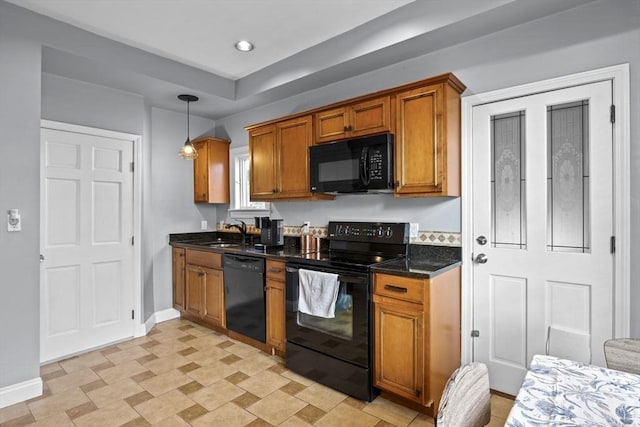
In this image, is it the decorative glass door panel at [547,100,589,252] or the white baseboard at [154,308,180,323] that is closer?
the decorative glass door panel at [547,100,589,252]

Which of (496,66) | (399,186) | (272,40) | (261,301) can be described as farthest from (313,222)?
(496,66)

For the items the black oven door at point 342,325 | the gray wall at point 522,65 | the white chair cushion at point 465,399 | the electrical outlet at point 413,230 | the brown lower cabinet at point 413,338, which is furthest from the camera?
the electrical outlet at point 413,230

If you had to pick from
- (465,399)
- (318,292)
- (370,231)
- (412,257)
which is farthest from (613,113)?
(318,292)

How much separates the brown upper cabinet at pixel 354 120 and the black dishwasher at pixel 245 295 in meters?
1.30

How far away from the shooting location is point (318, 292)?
8.73 ft

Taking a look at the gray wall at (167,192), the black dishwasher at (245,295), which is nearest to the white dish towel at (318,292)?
the black dishwasher at (245,295)

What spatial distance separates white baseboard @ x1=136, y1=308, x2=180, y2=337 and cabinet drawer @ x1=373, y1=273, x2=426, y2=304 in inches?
110

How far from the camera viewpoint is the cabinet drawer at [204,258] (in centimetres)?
370

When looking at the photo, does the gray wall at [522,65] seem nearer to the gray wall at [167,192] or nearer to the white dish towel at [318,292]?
the white dish towel at [318,292]

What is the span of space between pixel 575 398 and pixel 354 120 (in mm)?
2336

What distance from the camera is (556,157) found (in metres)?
2.32

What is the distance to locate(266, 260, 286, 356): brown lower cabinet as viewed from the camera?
303 centimetres

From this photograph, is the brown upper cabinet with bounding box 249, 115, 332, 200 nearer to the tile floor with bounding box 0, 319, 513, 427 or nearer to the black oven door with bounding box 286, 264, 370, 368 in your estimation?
the black oven door with bounding box 286, 264, 370, 368

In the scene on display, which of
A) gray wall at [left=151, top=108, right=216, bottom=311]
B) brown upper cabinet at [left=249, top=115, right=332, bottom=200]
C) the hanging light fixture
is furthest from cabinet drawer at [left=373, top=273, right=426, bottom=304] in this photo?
gray wall at [left=151, top=108, right=216, bottom=311]
